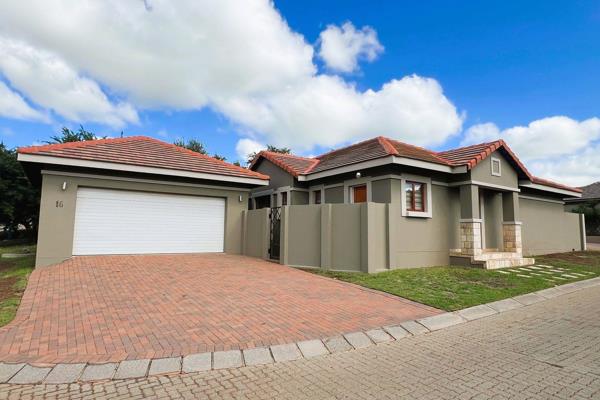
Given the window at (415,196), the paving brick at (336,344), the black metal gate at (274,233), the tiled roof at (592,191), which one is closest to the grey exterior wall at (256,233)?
the black metal gate at (274,233)

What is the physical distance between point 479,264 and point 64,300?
39.5 feet

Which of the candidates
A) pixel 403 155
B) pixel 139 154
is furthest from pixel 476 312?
pixel 139 154

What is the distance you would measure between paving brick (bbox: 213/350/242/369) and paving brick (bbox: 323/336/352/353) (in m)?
1.23

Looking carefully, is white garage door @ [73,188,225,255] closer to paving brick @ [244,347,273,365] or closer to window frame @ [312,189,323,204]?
window frame @ [312,189,323,204]

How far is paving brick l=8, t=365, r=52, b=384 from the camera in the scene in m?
3.51

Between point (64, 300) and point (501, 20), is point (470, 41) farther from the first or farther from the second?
point (64, 300)

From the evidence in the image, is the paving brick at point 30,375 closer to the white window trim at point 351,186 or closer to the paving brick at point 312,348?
the paving brick at point 312,348

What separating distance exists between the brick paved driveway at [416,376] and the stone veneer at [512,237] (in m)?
9.95

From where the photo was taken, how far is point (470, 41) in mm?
13188

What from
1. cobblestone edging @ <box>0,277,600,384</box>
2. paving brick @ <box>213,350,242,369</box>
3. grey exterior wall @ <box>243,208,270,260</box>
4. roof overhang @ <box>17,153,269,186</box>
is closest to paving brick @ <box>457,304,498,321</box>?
cobblestone edging @ <box>0,277,600,384</box>

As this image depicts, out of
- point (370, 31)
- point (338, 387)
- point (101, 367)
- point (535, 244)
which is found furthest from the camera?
point (535, 244)

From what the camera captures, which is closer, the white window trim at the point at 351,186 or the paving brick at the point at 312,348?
the paving brick at the point at 312,348

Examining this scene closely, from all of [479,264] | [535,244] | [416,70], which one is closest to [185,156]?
[416,70]

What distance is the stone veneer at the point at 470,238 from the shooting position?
1223 centimetres
